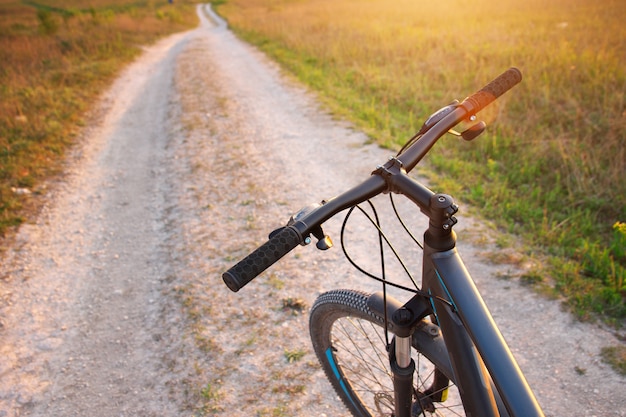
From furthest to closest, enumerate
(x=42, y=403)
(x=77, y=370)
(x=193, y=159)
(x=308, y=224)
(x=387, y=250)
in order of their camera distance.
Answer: (x=193, y=159) → (x=387, y=250) → (x=77, y=370) → (x=42, y=403) → (x=308, y=224)

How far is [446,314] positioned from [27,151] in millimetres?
8130

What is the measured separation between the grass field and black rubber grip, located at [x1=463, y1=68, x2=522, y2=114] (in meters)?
2.47

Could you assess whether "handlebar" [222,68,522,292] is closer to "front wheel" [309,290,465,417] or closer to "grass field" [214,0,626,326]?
"front wheel" [309,290,465,417]

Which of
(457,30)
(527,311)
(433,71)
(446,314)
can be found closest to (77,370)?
(446,314)

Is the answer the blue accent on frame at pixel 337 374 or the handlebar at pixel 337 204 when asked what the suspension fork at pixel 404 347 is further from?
the blue accent on frame at pixel 337 374

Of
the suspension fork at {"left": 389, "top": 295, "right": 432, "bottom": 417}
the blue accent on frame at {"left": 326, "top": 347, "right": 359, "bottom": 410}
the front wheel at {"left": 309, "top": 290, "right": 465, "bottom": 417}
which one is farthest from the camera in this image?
the blue accent on frame at {"left": 326, "top": 347, "right": 359, "bottom": 410}

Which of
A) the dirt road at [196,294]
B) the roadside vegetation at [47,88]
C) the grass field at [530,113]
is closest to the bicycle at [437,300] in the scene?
the dirt road at [196,294]

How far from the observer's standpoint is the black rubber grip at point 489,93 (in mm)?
1825

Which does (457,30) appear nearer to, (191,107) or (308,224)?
(191,107)

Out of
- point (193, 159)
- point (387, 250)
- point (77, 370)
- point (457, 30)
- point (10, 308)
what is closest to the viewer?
point (77, 370)

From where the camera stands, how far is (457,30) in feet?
43.8

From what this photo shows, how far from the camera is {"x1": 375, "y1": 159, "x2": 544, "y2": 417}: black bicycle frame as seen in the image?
131 centimetres

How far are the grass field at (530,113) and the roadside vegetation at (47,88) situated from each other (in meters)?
5.29

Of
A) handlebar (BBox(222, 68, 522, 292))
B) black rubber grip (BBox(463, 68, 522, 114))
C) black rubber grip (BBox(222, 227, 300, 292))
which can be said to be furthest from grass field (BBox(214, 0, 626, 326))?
black rubber grip (BBox(222, 227, 300, 292))
